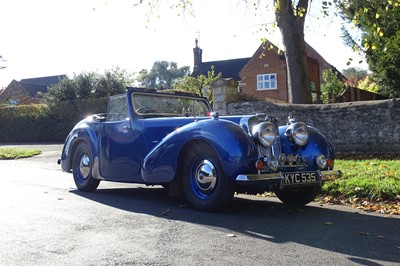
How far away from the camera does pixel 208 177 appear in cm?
514

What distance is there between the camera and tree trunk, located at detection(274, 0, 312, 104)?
12586 mm

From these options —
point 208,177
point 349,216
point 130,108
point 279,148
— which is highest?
point 130,108

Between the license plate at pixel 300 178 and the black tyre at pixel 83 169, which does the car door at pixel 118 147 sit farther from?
the license plate at pixel 300 178

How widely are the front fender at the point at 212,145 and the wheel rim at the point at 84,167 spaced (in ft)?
5.78

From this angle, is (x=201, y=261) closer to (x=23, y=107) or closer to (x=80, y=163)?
(x=80, y=163)

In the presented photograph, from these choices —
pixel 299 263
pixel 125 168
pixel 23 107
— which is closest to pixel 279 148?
pixel 299 263

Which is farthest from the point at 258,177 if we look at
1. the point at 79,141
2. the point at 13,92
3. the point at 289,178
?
the point at 13,92

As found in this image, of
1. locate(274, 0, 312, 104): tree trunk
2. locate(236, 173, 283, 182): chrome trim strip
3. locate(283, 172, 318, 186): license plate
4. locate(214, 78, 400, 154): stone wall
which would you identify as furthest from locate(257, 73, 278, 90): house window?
locate(236, 173, 283, 182): chrome trim strip

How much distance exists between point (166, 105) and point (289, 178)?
2.87 metres

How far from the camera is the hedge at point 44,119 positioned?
73.0 feet

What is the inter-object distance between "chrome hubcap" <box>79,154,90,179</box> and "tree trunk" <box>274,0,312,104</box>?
7484mm

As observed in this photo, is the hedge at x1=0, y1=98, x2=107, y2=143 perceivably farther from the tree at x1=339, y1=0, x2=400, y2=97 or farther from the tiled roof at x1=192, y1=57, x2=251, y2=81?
the tiled roof at x1=192, y1=57, x2=251, y2=81

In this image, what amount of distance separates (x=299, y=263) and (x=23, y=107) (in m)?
25.0

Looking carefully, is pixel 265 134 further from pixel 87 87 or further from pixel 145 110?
pixel 87 87
